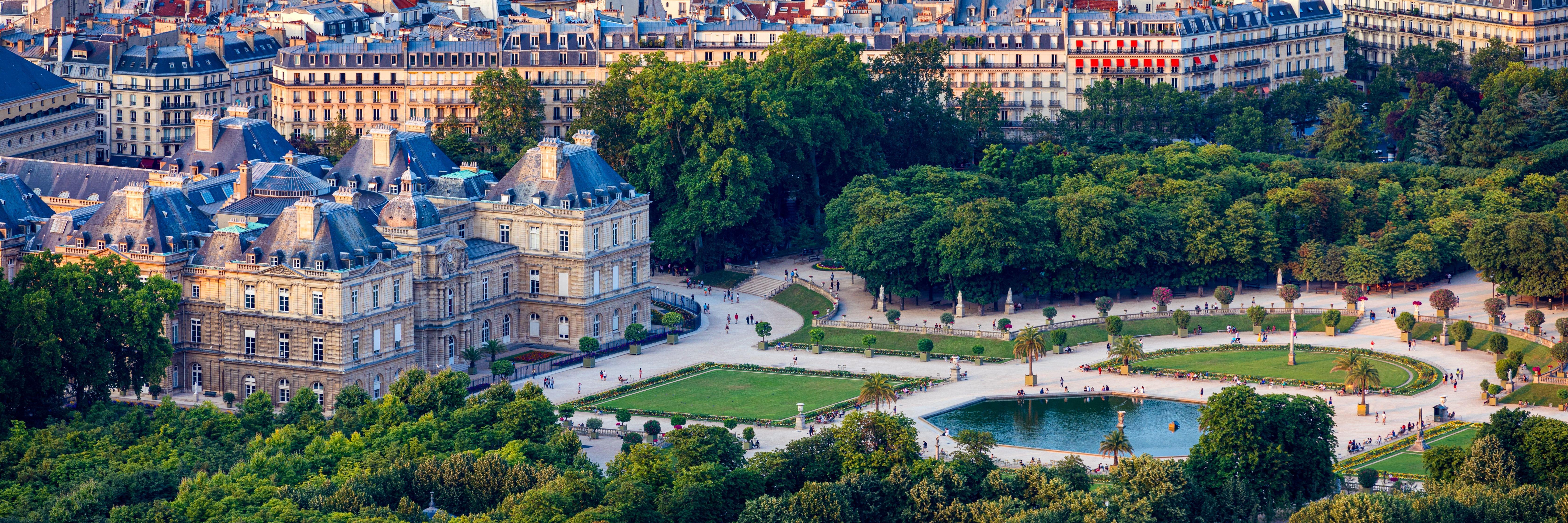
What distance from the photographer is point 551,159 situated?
177125 millimetres

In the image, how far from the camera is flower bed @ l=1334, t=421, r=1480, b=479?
5920 inches

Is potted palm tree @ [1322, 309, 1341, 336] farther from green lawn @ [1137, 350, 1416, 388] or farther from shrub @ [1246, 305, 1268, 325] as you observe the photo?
green lawn @ [1137, 350, 1416, 388]

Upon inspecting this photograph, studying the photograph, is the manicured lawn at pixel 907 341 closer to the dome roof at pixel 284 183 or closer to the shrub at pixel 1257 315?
the shrub at pixel 1257 315

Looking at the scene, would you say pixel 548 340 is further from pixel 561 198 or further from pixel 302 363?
pixel 302 363

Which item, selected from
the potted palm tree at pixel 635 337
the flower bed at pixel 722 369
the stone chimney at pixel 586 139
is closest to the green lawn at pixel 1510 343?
the flower bed at pixel 722 369

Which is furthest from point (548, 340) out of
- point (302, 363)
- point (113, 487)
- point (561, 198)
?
point (113, 487)

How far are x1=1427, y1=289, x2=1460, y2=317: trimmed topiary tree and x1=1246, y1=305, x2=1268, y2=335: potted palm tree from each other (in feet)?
32.7

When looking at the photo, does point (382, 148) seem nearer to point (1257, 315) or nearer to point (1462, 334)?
point (1257, 315)

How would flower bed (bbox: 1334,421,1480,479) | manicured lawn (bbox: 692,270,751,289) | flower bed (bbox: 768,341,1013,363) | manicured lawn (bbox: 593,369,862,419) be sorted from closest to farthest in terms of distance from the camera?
flower bed (bbox: 1334,421,1480,479) < manicured lawn (bbox: 593,369,862,419) < flower bed (bbox: 768,341,1013,363) < manicured lawn (bbox: 692,270,751,289)

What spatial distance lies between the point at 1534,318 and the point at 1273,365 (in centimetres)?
1602

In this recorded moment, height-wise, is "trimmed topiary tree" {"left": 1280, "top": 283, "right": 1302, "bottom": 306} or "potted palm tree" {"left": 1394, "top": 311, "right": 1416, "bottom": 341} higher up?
"trimmed topiary tree" {"left": 1280, "top": 283, "right": 1302, "bottom": 306}

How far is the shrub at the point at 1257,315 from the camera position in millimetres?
180375

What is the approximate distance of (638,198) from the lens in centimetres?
18050

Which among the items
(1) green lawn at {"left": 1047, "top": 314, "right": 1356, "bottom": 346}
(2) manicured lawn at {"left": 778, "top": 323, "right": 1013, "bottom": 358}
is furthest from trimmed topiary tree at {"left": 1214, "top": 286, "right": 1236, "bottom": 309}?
(2) manicured lawn at {"left": 778, "top": 323, "right": 1013, "bottom": 358}
